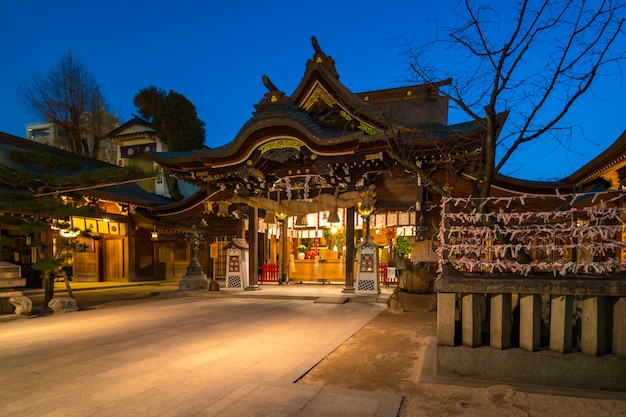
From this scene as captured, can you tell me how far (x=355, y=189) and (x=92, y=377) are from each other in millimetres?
10312

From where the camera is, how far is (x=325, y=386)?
4363mm

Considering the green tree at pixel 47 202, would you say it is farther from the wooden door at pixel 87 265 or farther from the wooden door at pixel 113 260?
the wooden door at pixel 87 265

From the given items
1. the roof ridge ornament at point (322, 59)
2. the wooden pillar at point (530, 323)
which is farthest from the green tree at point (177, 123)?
the wooden pillar at point (530, 323)

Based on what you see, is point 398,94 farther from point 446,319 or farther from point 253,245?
point 446,319

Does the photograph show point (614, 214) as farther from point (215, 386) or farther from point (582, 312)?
point (215, 386)

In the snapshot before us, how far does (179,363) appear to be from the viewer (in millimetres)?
5285

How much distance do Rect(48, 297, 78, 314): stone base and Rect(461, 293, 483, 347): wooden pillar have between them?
10501 millimetres

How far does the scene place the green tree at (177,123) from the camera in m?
29.1

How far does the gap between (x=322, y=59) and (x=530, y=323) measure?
12099 millimetres

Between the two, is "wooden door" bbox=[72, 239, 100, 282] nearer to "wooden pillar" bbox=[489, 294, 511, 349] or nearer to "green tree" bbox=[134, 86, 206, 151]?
"green tree" bbox=[134, 86, 206, 151]

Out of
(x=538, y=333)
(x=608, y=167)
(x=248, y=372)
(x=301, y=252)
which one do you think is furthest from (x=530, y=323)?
(x=301, y=252)

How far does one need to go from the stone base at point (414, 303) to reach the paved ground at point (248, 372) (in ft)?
1.92

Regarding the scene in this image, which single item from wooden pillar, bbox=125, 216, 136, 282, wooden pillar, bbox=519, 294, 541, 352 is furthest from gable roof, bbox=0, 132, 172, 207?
wooden pillar, bbox=519, 294, 541, 352

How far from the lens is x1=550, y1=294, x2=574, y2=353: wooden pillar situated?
4402mm
